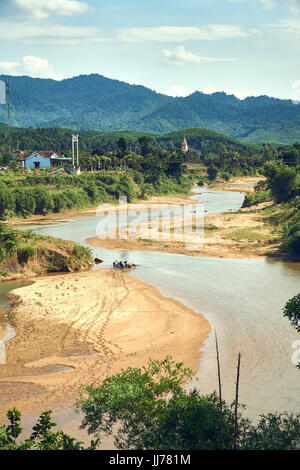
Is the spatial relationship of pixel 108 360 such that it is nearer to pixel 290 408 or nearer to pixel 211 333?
pixel 211 333

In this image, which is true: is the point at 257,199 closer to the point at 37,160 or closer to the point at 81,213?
the point at 81,213

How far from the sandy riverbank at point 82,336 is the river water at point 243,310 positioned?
4.25ft

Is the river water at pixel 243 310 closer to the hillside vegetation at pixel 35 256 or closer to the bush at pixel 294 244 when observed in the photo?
the bush at pixel 294 244

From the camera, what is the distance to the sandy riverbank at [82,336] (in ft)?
73.9

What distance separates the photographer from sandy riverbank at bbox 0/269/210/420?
73.9 feet

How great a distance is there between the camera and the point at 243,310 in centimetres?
3309

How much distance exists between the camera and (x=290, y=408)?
66.5ft

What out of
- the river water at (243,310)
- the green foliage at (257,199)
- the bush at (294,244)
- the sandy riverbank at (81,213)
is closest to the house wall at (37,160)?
the sandy riverbank at (81,213)

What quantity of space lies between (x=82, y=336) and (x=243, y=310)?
10559mm

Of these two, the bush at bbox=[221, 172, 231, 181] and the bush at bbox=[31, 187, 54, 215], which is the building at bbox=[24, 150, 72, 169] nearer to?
the bush at bbox=[31, 187, 54, 215]

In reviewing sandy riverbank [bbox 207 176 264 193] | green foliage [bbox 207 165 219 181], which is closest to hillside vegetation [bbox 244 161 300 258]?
sandy riverbank [bbox 207 176 264 193]

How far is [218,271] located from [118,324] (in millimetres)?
16150

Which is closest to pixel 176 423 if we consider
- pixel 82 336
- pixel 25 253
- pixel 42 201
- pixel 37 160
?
pixel 82 336
